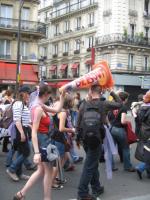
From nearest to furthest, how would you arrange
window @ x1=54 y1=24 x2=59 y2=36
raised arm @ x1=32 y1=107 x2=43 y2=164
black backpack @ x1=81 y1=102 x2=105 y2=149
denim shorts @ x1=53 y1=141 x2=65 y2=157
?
raised arm @ x1=32 y1=107 x2=43 y2=164 → black backpack @ x1=81 y1=102 x2=105 y2=149 → denim shorts @ x1=53 y1=141 x2=65 y2=157 → window @ x1=54 y1=24 x2=59 y2=36

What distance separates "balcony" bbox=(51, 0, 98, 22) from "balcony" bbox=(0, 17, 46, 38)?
44.9ft

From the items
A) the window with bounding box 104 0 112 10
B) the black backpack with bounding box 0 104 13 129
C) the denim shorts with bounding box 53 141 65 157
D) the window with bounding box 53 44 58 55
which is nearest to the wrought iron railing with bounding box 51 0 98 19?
the window with bounding box 104 0 112 10

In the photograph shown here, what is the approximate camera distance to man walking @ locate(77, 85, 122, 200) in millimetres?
6578

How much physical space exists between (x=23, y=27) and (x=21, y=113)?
3451 centimetres

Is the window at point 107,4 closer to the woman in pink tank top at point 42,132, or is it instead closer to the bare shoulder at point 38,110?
the woman in pink tank top at point 42,132

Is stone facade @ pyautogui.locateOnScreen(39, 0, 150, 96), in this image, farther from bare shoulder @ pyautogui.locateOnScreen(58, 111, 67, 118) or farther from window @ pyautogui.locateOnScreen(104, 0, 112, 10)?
bare shoulder @ pyautogui.locateOnScreen(58, 111, 67, 118)

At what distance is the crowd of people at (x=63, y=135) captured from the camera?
6293mm

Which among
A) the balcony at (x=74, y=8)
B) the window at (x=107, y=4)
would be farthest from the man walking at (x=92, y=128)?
the balcony at (x=74, y=8)

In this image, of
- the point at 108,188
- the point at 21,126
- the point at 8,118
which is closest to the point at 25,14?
the point at 8,118

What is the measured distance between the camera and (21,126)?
320 inches

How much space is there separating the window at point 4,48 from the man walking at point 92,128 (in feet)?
116

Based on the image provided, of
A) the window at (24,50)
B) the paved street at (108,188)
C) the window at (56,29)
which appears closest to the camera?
the paved street at (108,188)

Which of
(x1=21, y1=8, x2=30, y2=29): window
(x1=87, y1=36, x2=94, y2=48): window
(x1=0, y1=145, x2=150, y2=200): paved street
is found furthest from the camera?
(x1=87, y1=36, x2=94, y2=48): window

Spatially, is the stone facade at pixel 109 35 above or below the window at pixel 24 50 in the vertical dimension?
above
